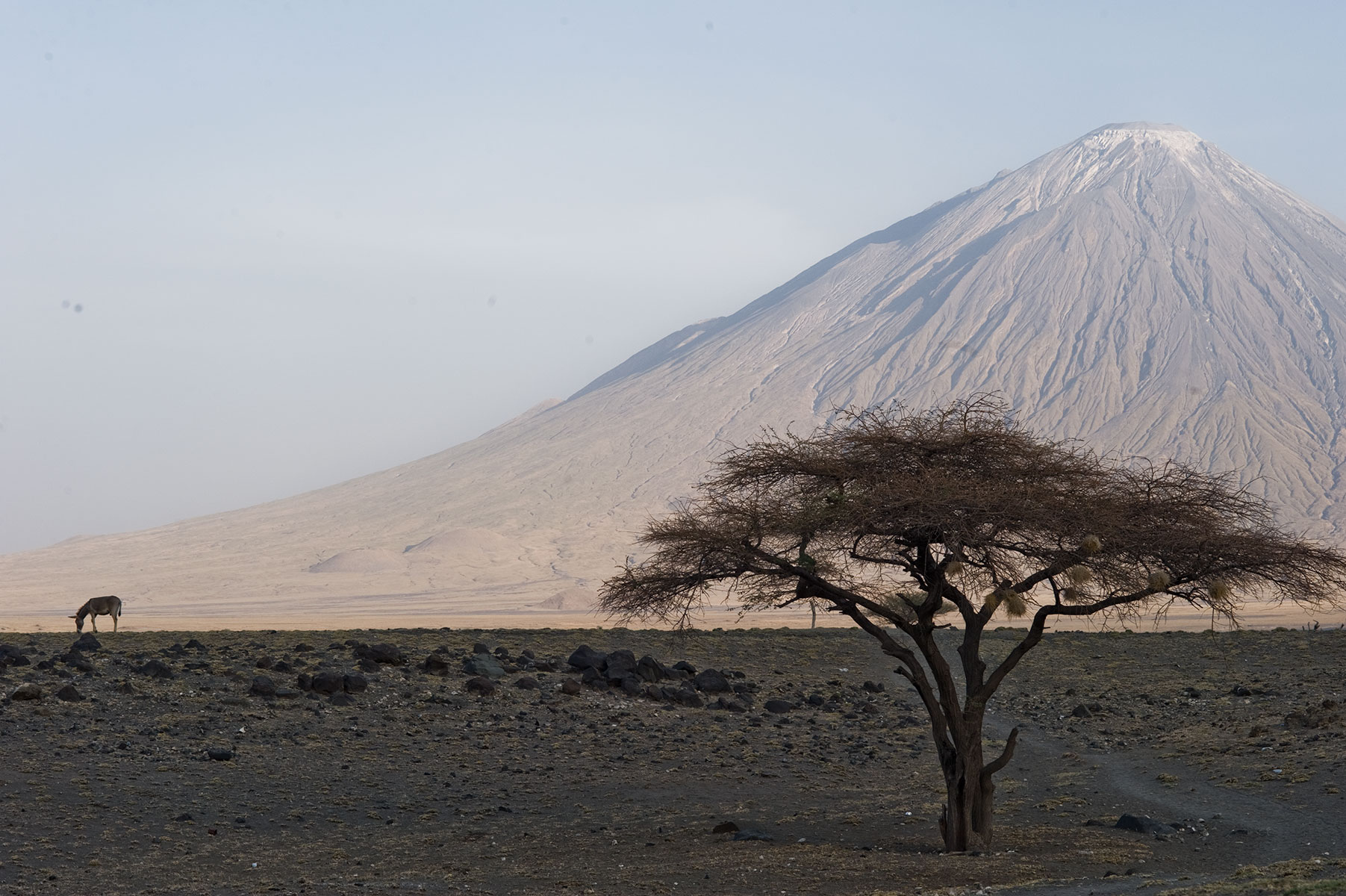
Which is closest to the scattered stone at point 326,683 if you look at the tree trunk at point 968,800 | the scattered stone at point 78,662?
the scattered stone at point 78,662

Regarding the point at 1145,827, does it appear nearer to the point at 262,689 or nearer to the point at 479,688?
the point at 479,688

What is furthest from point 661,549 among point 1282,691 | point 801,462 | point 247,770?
point 1282,691

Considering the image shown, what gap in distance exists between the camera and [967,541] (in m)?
15.2

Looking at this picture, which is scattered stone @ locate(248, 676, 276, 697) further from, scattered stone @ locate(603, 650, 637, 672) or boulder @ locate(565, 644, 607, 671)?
boulder @ locate(565, 644, 607, 671)

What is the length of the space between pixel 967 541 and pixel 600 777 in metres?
8.39

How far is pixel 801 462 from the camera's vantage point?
16891 mm

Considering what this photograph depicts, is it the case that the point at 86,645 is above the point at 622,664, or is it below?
above

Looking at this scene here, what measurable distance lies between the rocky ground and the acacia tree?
261cm

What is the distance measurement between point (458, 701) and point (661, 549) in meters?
9.09

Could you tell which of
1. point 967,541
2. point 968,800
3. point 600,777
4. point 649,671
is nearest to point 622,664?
point 649,671

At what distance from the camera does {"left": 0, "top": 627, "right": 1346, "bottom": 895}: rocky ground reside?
578 inches

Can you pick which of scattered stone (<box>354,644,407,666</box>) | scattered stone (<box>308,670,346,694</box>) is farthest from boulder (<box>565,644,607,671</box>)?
scattered stone (<box>308,670,346,694</box>)

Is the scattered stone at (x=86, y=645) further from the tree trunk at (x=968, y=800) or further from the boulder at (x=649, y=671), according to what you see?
the tree trunk at (x=968, y=800)

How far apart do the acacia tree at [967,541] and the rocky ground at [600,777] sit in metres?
2.61
